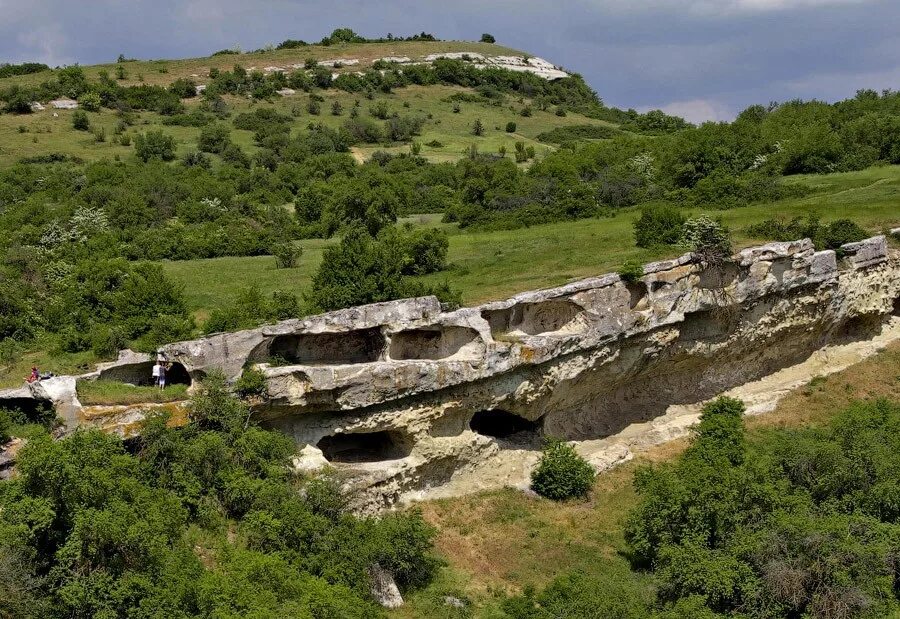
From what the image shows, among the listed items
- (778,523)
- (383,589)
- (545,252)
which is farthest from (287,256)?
(778,523)

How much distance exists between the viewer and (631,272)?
2783 cm

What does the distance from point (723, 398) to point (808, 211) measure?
14179 millimetres

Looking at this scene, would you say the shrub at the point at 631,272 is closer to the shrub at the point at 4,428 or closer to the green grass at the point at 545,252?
the green grass at the point at 545,252

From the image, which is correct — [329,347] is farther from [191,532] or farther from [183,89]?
[183,89]

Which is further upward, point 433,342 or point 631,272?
point 631,272

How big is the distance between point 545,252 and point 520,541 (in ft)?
52.7

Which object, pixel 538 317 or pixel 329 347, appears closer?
pixel 329 347

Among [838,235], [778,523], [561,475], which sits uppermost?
[838,235]

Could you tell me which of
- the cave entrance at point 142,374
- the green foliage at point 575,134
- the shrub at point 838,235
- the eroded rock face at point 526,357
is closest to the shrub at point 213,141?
the green foliage at point 575,134

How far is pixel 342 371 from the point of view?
74.7 feet

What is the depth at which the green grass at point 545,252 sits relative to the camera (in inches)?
1251

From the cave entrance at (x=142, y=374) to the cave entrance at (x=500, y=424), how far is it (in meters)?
9.99

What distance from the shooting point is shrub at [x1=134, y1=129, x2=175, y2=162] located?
65062mm

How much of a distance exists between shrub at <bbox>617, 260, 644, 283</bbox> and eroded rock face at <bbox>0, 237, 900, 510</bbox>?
27 centimetres
